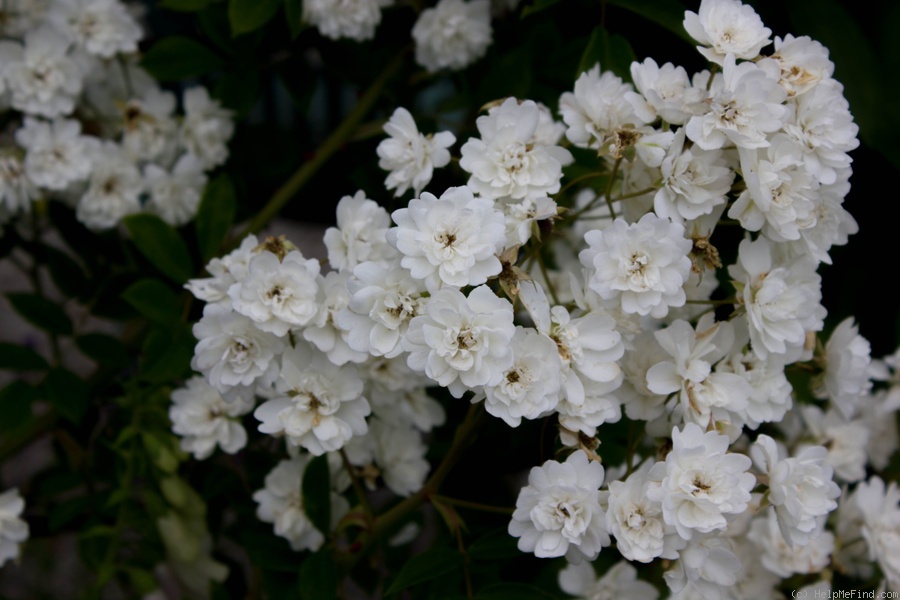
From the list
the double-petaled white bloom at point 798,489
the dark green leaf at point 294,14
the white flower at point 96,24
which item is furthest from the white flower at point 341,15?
the double-petaled white bloom at point 798,489

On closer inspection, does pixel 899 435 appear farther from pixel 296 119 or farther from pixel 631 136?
pixel 296 119

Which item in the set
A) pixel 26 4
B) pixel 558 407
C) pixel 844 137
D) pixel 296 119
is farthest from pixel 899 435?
pixel 296 119

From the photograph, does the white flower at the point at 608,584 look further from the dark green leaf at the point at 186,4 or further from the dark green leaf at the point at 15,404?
the dark green leaf at the point at 186,4

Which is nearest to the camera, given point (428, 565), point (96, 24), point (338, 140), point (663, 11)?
point (428, 565)

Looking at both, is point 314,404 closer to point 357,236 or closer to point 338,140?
point 357,236

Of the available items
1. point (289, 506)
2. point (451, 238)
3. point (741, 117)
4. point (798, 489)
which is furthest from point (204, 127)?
point (798, 489)

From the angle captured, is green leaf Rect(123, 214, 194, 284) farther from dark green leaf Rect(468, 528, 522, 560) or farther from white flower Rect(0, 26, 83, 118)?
dark green leaf Rect(468, 528, 522, 560)
